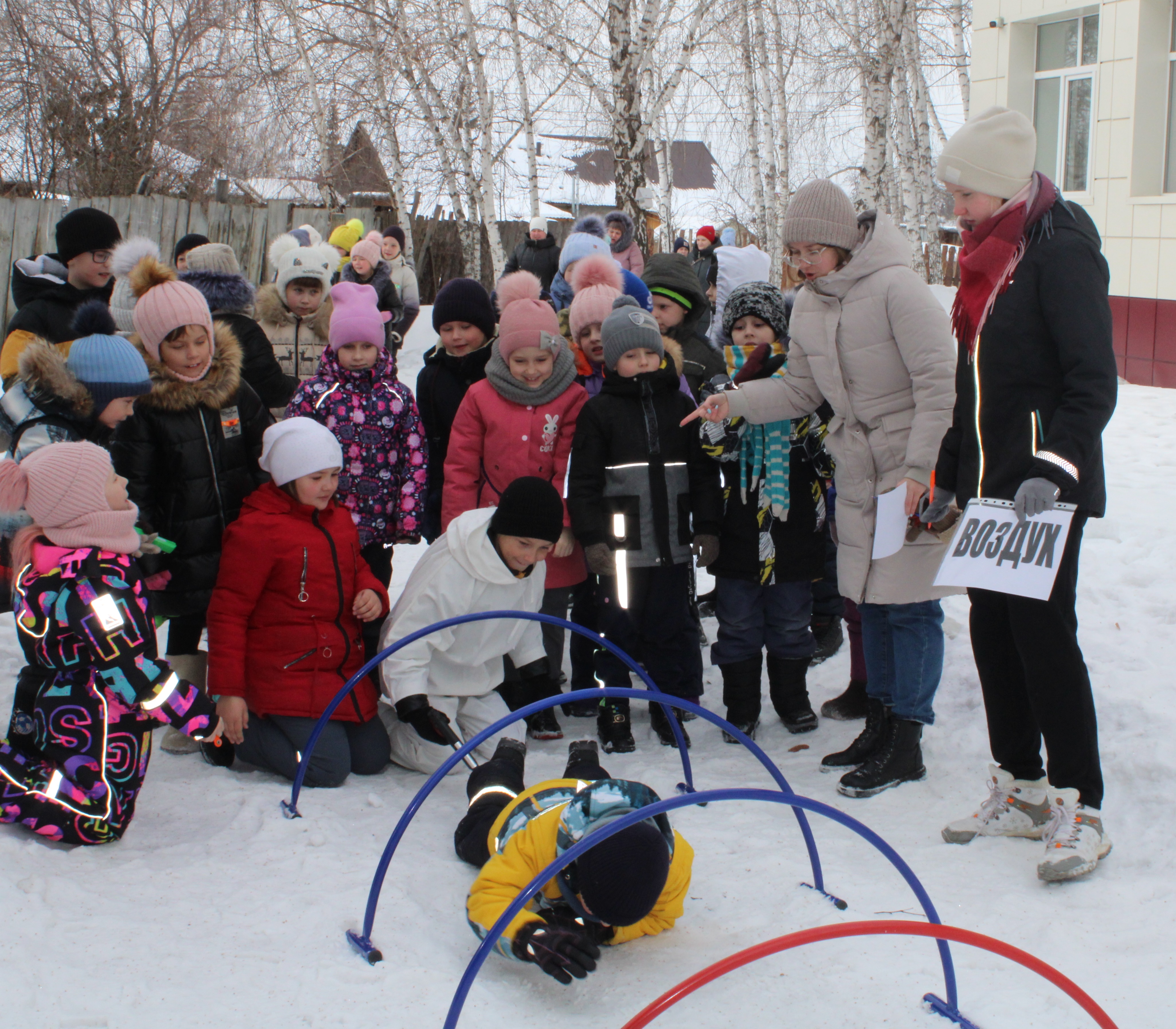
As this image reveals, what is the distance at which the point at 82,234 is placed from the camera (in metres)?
4.64

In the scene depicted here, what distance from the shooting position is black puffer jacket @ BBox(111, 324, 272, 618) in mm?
3676

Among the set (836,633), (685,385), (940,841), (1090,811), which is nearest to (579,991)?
(940,841)

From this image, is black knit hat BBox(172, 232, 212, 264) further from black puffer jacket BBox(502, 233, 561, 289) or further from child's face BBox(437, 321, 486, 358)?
black puffer jacket BBox(502, 233, 561, 289)

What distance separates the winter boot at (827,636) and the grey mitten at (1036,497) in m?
2.25

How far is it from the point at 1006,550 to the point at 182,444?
9.07 ft

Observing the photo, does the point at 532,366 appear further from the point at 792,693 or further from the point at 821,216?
the point at 792,693

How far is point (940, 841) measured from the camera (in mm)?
3203

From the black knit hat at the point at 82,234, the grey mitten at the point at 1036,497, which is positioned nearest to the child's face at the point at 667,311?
the grey mitten at the point at 1036,497

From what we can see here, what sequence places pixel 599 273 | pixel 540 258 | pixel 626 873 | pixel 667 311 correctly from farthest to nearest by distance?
pixel 540 258, pixel 599 273, pixel 667 311, pixel 626 873

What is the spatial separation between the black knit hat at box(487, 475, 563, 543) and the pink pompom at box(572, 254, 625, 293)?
5.12 feet

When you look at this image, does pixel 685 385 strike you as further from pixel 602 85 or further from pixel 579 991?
pixel 602 85

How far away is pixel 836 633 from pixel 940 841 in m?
1.74

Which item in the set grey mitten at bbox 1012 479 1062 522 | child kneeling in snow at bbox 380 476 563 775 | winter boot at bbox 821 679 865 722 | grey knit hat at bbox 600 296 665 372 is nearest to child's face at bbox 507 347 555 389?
grey knit hat at bbox 600 296 665 372

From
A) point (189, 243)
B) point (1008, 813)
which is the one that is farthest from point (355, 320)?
point (1008, 813)
